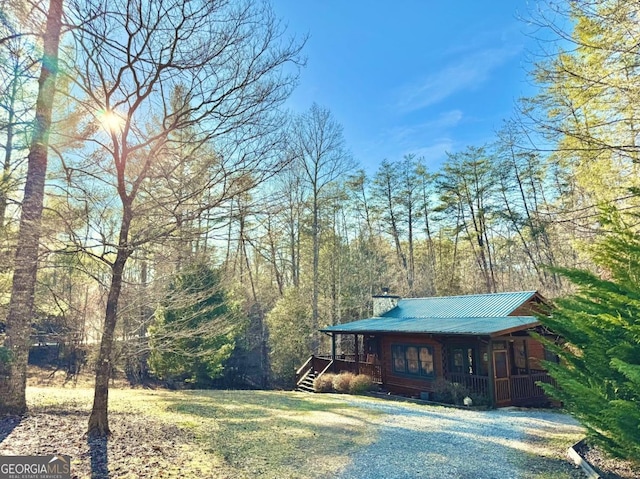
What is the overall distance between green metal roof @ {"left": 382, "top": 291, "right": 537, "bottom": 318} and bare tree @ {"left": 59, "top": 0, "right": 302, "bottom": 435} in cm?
1124

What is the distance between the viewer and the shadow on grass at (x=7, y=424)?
485 centimetres

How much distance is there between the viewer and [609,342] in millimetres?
4094


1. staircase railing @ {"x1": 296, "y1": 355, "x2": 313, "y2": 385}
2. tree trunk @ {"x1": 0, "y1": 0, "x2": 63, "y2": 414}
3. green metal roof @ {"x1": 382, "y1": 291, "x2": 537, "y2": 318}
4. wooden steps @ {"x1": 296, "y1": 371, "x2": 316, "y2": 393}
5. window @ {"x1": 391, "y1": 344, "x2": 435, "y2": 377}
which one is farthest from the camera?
staircase railing @ {"x1": 296, "y1": 355, "x2": 313, "y2": 385}

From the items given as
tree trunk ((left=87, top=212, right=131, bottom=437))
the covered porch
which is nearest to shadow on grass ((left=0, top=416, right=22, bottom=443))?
tree trunk ((left=87, top=212, right=131, bottom=437))

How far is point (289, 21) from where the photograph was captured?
5.98 m

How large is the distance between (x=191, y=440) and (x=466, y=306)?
1250 cm

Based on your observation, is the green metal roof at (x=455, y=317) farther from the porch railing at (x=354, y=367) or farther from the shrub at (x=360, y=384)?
the shrub at (x=360, y=384)

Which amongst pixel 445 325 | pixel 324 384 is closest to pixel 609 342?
pixel 445 325

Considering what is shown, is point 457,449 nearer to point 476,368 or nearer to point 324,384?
point 476,368

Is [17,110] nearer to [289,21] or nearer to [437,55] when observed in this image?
[289,21]

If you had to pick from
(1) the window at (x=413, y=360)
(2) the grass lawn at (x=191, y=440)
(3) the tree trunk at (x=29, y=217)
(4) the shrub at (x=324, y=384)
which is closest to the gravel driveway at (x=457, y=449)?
(2) the grass lawn at (x=191, y=440)

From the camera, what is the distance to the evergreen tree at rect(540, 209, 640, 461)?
358 cm

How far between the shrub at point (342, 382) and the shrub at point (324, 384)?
311 millimetres

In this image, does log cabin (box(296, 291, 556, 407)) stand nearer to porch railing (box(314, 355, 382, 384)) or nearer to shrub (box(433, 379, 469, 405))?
porch railing (box(314, 355, 382, 384))
